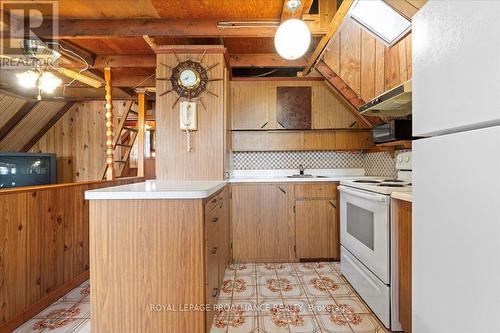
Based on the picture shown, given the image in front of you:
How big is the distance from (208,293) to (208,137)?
56.7 inches

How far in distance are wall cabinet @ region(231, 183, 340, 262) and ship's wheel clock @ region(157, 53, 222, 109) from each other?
1095 millimetres

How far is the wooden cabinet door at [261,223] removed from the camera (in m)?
3.01

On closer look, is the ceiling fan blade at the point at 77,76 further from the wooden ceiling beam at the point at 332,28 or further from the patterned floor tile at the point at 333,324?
the patterned floor tile at the point at 333,324

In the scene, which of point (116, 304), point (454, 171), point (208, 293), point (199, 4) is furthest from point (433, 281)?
point (199, 4)

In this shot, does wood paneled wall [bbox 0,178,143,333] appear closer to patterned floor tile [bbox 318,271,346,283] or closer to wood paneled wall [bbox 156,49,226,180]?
wood paneled wall [bbox 156,49,226,180]

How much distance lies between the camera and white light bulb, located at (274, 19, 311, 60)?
6.32 feet

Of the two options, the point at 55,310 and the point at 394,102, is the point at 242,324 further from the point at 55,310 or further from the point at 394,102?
the point at 394,102

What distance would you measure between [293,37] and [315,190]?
1680 mm

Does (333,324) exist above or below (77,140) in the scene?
below

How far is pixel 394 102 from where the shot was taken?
190 cm

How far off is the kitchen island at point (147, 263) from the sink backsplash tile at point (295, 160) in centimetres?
213

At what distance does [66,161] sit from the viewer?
193 inches

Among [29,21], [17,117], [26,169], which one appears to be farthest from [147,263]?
[17,117]

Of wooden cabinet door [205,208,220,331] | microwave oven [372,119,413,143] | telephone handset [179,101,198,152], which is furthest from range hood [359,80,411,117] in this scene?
telephone handset [179,101,198,152]
